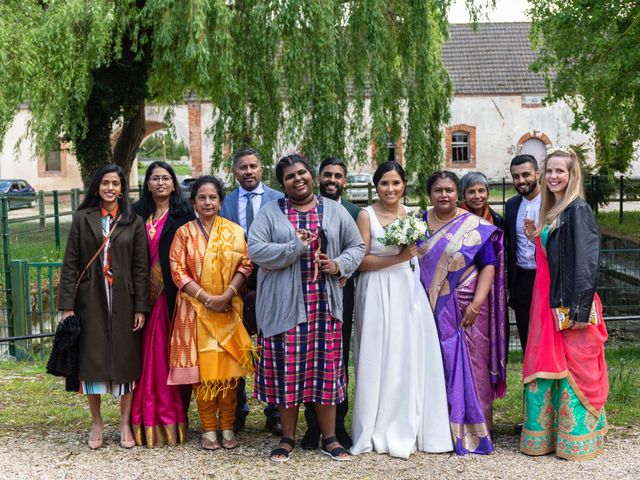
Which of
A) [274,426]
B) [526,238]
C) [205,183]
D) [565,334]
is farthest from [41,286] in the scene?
[565,334]

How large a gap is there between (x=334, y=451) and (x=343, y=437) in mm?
297

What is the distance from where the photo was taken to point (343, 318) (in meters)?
5.34

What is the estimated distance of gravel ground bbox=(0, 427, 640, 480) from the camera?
4812 millimetres

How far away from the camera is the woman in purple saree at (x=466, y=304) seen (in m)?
5.22

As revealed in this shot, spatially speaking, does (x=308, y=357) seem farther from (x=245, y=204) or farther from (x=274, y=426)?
(x=245, y=204)

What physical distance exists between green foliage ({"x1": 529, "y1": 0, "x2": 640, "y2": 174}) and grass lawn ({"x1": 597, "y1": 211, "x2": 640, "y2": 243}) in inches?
155

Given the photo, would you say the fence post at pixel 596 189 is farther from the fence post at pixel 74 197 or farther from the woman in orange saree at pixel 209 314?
the woman in orange saree at pixel 209 314

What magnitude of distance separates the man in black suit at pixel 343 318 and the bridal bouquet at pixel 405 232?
1.48 ft

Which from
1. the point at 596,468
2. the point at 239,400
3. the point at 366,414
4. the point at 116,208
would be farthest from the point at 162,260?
the point at 596,468

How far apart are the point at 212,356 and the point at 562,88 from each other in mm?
11352

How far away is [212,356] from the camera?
205 inches

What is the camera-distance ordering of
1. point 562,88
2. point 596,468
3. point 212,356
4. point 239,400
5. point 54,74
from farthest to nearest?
point 562,88 < point 54,74 < point 239,400 < point 212,356 < point 596,468

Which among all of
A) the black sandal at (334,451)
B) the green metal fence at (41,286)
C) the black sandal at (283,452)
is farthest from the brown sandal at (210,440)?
the green metal fence at (41,286)

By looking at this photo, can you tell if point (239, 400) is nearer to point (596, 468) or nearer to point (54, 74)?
point (596, 468)
